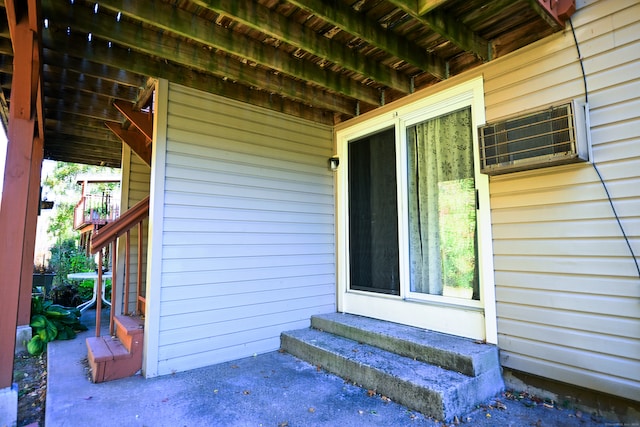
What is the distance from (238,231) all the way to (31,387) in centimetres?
217

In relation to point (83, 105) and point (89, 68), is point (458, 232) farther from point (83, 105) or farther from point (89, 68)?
point (83, 105)

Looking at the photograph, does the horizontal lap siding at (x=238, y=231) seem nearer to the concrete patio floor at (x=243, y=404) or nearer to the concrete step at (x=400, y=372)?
the concrete patio floor at (x=243, y=404)

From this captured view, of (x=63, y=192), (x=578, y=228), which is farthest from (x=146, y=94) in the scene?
(x=63, y=192)

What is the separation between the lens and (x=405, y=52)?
107 inches

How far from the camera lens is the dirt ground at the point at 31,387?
7.59ft

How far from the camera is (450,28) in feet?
7.94

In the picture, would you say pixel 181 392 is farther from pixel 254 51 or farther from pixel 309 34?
pixel 309 34

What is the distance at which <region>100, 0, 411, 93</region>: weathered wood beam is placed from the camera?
7.30 ft

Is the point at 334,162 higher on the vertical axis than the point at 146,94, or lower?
lower

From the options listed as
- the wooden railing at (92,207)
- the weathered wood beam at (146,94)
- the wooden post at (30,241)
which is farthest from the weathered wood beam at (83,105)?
the wooden railing at (92,207)

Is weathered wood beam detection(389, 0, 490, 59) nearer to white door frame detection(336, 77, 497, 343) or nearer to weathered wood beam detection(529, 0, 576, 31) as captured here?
white door frame detection(336, 77, 497, 343)

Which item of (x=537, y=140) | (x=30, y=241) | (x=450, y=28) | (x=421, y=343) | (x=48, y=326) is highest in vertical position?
(x=450, y=28)

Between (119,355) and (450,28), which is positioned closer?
(450,28)

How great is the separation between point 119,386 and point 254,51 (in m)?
2.98
